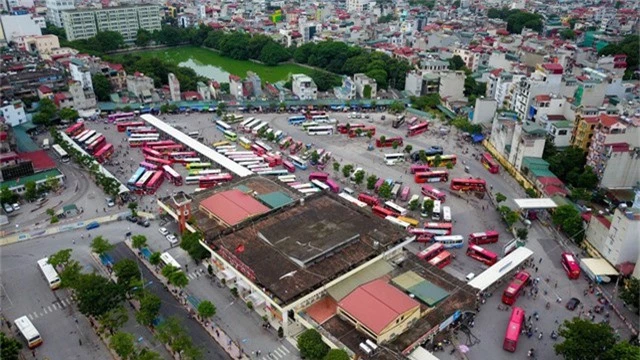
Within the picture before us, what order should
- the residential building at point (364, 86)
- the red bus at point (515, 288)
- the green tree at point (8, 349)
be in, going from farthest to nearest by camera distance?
the residential building at point (364, 86), the red bus at point (515, 288), the green tree at point (8, 349)

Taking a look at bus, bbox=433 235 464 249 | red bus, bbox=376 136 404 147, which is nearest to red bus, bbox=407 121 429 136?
red bus, bbox=376 136 404 147

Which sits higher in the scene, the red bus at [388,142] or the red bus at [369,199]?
the red bus at [388,142]

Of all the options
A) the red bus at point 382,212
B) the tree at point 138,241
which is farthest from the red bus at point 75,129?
the red bus at point 382,212

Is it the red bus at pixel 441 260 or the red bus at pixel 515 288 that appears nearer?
the red bus at pixel 515 288

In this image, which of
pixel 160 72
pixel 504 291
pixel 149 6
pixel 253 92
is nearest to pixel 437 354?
pixel 504 291

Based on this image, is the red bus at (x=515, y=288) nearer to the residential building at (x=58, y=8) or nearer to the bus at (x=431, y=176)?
the bus at (x=431, y=176)
